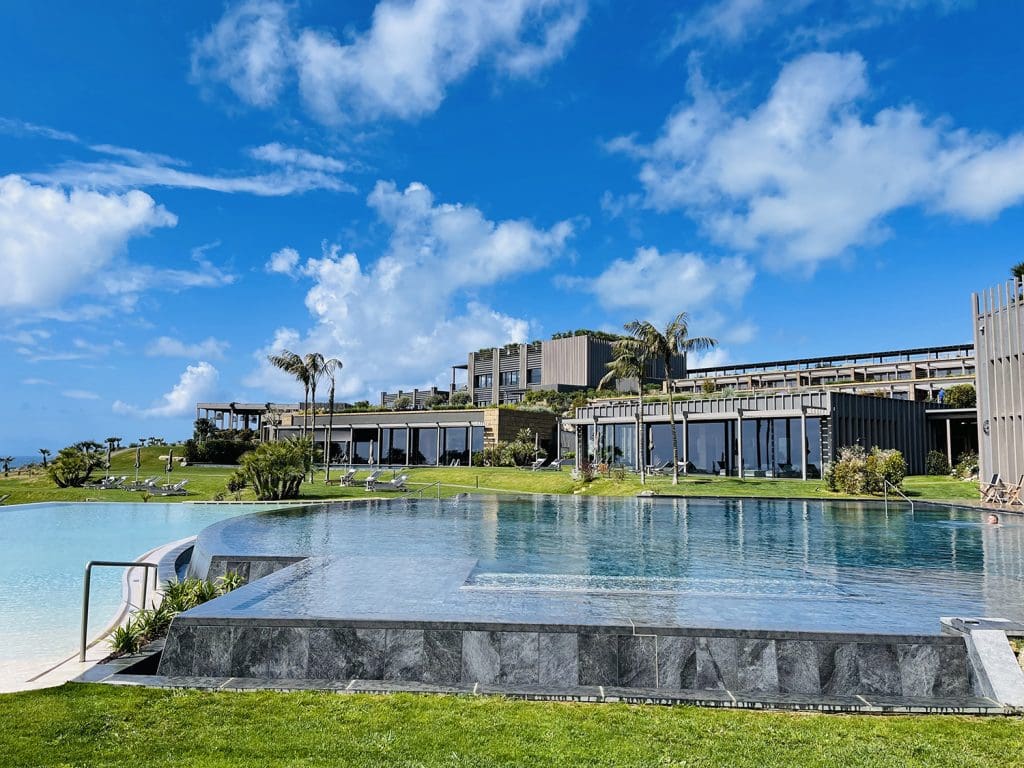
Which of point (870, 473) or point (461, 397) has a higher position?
point (461, 397)

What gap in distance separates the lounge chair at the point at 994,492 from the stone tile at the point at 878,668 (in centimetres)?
1912

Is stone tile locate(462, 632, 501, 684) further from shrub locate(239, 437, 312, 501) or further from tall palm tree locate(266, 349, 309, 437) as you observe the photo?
tall palm tree locate(266, 349, 309, 437)

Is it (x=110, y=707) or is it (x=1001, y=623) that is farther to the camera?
(x=1001, y=623)

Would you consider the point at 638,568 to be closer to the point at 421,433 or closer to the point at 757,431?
the point at 757,431

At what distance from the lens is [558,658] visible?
5.16 m

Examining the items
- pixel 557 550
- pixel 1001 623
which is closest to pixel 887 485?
pixel 557 550

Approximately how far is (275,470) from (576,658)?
68.2ft

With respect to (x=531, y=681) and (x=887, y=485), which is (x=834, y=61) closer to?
(x=887, y=485)

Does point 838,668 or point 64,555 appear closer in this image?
point 838,668

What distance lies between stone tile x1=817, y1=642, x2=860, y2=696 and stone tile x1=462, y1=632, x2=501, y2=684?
2362mm

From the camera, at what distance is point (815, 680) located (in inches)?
196

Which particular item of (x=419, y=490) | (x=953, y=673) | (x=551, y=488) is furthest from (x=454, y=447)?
(x=953, y=673)

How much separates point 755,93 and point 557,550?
17.6m

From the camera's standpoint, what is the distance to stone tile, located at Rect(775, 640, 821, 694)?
4.96 meters
